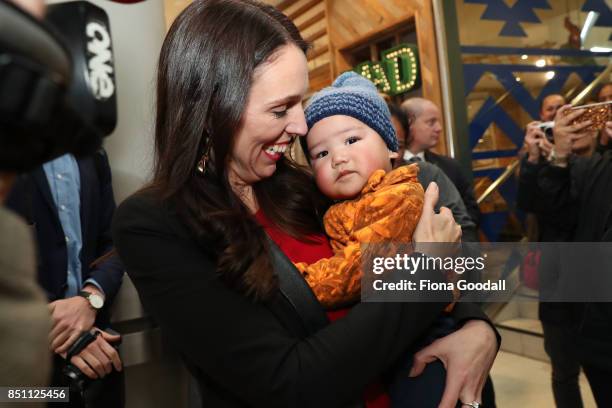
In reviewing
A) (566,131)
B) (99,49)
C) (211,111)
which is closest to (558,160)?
(566,131)

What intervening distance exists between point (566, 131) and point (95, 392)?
77.4 inches

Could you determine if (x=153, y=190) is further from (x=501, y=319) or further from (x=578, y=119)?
(x=501, y=319)

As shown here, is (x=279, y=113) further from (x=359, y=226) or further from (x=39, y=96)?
(x=39, y=96)

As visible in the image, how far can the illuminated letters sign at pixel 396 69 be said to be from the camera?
463 cm

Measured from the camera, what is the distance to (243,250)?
923 mm

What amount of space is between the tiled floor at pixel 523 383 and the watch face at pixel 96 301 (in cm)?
243

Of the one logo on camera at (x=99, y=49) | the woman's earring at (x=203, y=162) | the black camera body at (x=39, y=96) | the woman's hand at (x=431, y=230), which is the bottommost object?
the woman's hand at (x=431, y=230)

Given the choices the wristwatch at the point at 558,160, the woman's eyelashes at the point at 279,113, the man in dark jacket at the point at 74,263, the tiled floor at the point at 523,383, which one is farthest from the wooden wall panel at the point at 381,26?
the woman's eyelashes at the point at 279,113

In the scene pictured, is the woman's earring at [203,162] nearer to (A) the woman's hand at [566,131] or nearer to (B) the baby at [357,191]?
(B) the baby at [357,191]

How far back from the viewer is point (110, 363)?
161cm

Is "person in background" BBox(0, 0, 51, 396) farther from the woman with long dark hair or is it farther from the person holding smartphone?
the person holding smartphone

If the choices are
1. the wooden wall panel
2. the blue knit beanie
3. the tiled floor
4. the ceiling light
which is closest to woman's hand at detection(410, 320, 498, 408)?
the blue knit beanie

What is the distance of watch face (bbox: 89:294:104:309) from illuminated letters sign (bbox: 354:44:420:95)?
372 cm

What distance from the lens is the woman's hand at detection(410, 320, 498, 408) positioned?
1.04 metres
